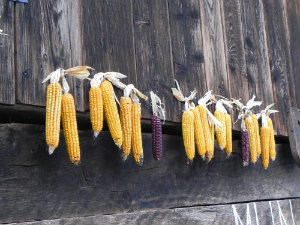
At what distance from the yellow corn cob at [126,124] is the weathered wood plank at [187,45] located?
70 centimetres

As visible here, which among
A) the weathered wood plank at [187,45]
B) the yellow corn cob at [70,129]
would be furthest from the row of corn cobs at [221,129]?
the yellow corn cob at [70,129]

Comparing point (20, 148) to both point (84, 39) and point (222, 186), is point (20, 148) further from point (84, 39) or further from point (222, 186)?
point (222, 186)

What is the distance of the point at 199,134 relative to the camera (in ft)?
11.0

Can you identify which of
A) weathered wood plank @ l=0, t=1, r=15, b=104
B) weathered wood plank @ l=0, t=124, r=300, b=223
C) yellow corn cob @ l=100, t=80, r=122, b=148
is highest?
weathered wood plank @ l=0, t=1, r=15, b=104

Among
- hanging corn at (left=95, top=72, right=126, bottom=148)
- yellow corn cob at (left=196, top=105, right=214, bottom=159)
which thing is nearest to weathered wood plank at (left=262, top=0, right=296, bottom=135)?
yellow corn cob at (left=196, top=105, right=214, bottom=159)

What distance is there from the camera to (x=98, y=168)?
296 centimetres

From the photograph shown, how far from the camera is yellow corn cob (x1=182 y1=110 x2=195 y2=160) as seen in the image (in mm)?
3242

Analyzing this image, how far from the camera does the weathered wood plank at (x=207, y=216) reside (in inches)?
113

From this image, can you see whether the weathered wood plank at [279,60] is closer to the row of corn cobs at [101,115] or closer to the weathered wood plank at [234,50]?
the weathered wood plank at [234,50]

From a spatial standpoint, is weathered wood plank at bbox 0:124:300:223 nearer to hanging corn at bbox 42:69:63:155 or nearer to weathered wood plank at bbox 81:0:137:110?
hanging corn at bbox 42:69:63:155

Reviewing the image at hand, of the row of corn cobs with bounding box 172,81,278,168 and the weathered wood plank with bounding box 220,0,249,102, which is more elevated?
the weathered wood plank with bounding box 220,0,249,102

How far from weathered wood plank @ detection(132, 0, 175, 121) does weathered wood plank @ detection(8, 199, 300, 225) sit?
0.68 m

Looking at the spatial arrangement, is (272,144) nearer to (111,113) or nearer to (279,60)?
(279,60)

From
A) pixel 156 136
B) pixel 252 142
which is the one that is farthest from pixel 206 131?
pixel 252 142
